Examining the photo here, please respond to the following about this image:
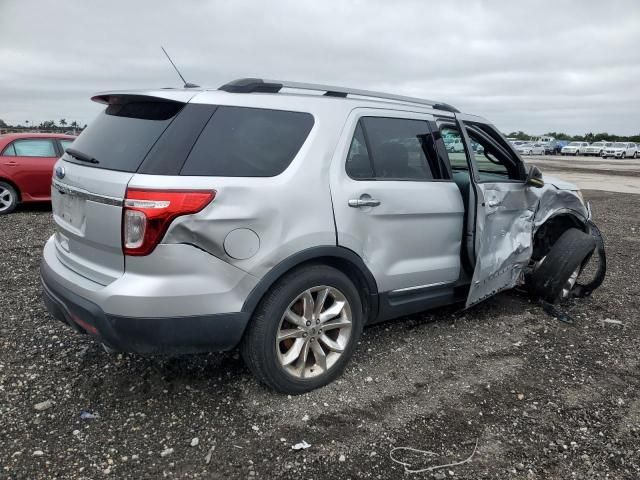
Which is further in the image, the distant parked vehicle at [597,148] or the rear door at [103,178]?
the distant parked vehicle at [597,148]

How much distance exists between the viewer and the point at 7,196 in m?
9.18

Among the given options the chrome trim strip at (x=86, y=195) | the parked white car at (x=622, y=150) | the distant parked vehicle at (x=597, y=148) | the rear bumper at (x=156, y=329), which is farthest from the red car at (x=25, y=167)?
the distant parked vehicle at (x=597, y=148)

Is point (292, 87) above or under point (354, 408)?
above

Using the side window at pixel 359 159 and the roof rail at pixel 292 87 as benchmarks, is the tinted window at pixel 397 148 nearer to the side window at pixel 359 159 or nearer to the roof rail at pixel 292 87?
the side window at pixel 359 159

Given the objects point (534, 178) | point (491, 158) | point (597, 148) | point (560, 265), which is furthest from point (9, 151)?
point (597, 148)

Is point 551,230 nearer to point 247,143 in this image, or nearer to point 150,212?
point 247,143

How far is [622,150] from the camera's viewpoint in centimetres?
4525

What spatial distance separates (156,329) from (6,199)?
8192 millimetres

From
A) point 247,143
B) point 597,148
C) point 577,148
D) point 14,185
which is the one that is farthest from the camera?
point 577,148

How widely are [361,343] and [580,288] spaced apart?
2.50 metres

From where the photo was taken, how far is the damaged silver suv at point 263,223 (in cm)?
256

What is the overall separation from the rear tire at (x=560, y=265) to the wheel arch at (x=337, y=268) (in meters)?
2.03

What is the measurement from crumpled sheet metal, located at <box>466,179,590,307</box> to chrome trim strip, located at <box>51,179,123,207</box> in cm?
253

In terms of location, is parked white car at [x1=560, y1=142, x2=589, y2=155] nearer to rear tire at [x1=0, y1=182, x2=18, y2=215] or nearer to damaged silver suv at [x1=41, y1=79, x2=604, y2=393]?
rear tire at [x1=0, y1=182, x2=18, y2=215]
